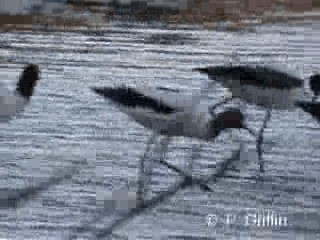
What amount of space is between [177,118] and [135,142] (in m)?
0.04

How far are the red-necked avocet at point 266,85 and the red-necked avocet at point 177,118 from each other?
18 mm

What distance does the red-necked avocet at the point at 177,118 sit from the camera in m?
0.52

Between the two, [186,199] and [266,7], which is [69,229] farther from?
[266,7]

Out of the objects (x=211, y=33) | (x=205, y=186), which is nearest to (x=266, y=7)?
(x=211, y=33)

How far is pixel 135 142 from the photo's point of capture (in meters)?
0.52

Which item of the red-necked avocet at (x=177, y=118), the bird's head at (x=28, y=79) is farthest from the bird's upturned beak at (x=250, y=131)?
the bird's head at (x=28, y=79)

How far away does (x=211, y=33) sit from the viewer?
522mm

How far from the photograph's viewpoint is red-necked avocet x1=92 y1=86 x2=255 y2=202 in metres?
0.52

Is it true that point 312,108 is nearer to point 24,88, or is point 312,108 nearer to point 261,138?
point 261,138

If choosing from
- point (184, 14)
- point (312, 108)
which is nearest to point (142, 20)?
point (184, 14)

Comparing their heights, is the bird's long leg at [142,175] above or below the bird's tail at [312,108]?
below

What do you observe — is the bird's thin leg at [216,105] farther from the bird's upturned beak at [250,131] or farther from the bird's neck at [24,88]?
the bird's neck at [24,88]

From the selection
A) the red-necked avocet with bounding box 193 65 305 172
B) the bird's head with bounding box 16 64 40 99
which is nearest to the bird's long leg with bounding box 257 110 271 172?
the red-necked avocet with bounding box 193 65 305 172

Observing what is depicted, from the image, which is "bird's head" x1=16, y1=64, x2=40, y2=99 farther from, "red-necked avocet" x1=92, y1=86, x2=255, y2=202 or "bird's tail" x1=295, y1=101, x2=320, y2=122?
"bird's tail" x1=295, y1=101, x2=320, y2=122
